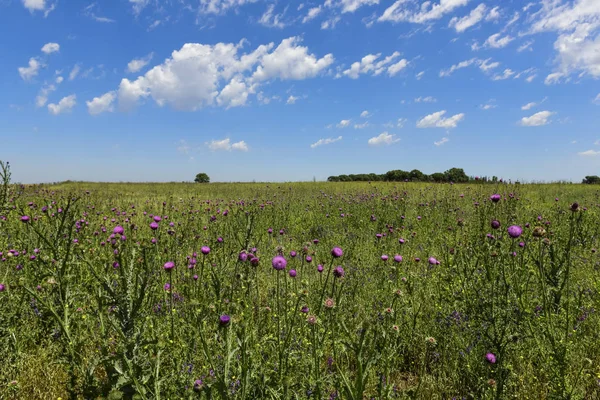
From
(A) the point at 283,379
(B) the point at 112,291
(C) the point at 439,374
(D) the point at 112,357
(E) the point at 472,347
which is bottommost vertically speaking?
(C) the point at 439,374

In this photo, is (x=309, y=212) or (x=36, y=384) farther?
(x=309, y=212)

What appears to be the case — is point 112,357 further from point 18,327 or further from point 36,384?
point 18,327

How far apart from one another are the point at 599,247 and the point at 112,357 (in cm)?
721

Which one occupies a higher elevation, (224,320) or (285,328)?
(224,320)

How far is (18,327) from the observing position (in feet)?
9.44

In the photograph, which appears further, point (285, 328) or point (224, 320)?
point (285, 328)

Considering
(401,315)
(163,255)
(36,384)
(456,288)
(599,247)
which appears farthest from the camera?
(599,247)

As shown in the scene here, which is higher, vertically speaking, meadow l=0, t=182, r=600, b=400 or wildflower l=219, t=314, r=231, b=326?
wildflower l=219, t=314, r=231, b=326

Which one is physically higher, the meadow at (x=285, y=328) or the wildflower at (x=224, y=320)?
the wildflower at (x=224, y=320)

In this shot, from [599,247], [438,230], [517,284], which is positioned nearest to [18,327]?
[517,284]

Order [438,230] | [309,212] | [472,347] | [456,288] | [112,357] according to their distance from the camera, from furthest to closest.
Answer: [309,212] < [438,230] < [456,288] < [472,347] < [112,357]

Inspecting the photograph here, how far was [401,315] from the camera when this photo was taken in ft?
10.5

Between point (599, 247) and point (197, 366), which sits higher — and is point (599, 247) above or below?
above

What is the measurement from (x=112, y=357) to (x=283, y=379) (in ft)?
2.90
